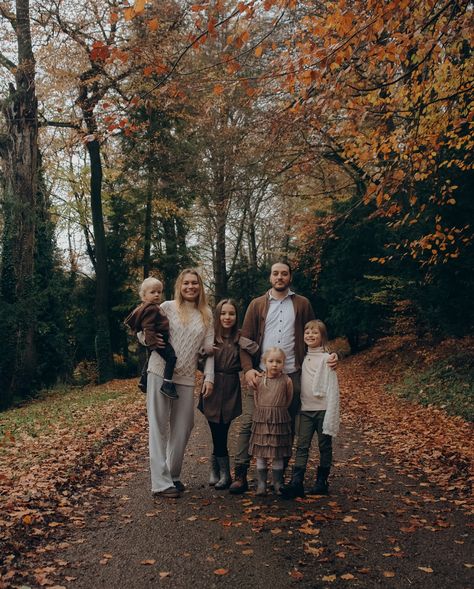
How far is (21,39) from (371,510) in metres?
15.2

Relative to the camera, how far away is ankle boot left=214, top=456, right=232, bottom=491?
5.95m

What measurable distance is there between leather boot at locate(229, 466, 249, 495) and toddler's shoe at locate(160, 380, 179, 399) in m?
0.97

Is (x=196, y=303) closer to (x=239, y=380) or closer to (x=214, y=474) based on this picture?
(x=239, y=380)

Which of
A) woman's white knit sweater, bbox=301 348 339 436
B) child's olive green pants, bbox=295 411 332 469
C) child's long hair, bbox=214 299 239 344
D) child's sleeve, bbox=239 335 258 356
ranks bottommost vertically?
child's olive green pants, bbox=295 411 332 469

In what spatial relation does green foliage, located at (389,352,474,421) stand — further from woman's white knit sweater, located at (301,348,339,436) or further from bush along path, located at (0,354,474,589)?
woman's white knit sweater, located at (301,348,339,436)

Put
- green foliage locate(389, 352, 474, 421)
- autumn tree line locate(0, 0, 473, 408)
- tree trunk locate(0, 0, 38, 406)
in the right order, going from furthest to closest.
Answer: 1. tree trunk locate(0, 0, 38, 406)
2. green foliage locate(389, 352, 474, 421)
3. autumn tree line locate(0, 0, 473, 408)

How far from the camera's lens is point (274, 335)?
5.97 meters

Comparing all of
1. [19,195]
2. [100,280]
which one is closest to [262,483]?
[19,195]

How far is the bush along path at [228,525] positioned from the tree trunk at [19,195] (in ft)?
28.1

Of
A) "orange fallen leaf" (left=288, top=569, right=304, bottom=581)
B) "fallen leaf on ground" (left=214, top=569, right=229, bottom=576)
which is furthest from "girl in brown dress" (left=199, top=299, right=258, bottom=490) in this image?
"orange fallen leaf" (left=288, top=569, right=304, bottom=581)

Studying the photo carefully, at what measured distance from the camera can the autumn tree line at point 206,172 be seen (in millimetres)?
10148

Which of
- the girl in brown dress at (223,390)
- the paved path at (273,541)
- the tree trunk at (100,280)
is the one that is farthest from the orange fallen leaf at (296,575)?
the tree trunk at (100,280)

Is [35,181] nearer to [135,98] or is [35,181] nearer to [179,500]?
[135,98]

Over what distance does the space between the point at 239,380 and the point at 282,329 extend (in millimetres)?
681
